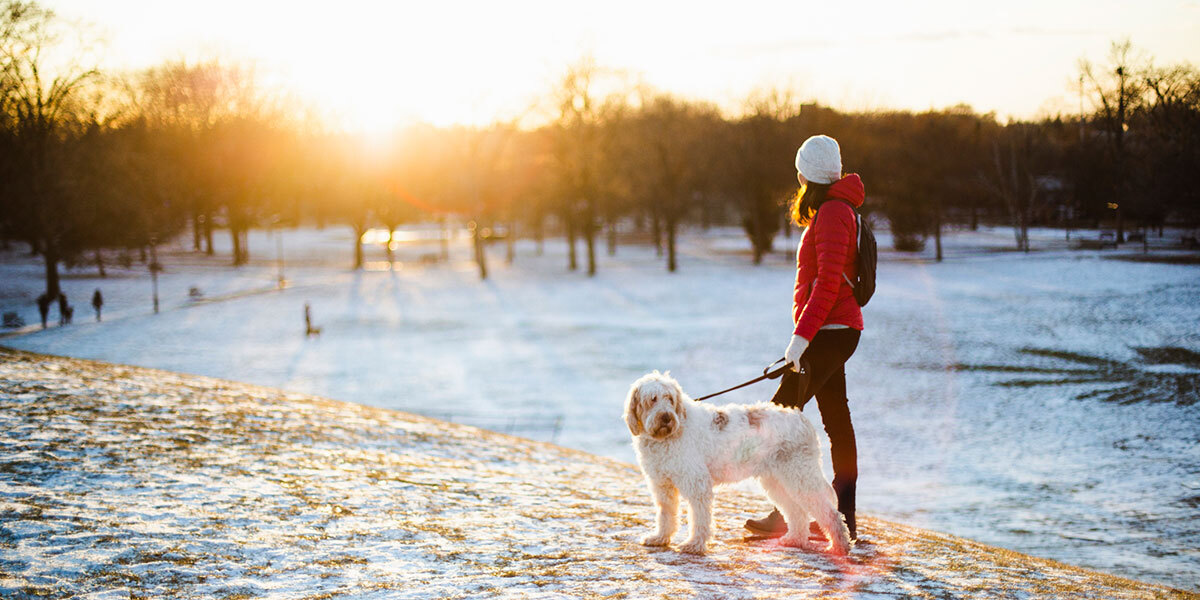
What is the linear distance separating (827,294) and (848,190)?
688 mm

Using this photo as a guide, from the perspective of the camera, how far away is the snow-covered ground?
980cm

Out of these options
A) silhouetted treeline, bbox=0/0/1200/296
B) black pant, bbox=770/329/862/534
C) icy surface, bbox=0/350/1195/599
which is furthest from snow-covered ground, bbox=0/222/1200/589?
→ black pant, bbox=770/329/862/534

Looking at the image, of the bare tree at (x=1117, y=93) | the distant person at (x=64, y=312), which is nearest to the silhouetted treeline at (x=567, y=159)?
the bare tree at (x=1117, y=93)

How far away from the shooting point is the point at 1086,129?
568 inches

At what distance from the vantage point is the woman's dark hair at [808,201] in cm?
495

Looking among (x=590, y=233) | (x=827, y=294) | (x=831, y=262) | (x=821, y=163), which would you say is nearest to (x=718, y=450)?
(x=827, y=294)

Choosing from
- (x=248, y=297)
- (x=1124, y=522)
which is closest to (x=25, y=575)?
(x=1124, y=522)

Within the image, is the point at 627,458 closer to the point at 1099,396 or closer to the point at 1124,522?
the point at 1124,522

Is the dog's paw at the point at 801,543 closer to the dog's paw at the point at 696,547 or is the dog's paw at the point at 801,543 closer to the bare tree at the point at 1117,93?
the dog's paw at the point at 696,547

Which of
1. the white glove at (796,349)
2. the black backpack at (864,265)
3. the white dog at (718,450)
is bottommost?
the white dog at (718,450)

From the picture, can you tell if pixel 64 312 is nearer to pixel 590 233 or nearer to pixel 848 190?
pixel 590 233

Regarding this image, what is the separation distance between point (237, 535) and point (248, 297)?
34.8 m

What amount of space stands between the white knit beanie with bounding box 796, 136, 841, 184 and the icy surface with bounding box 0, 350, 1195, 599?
8.05 feet

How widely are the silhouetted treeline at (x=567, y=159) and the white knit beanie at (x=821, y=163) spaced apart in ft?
35.8
